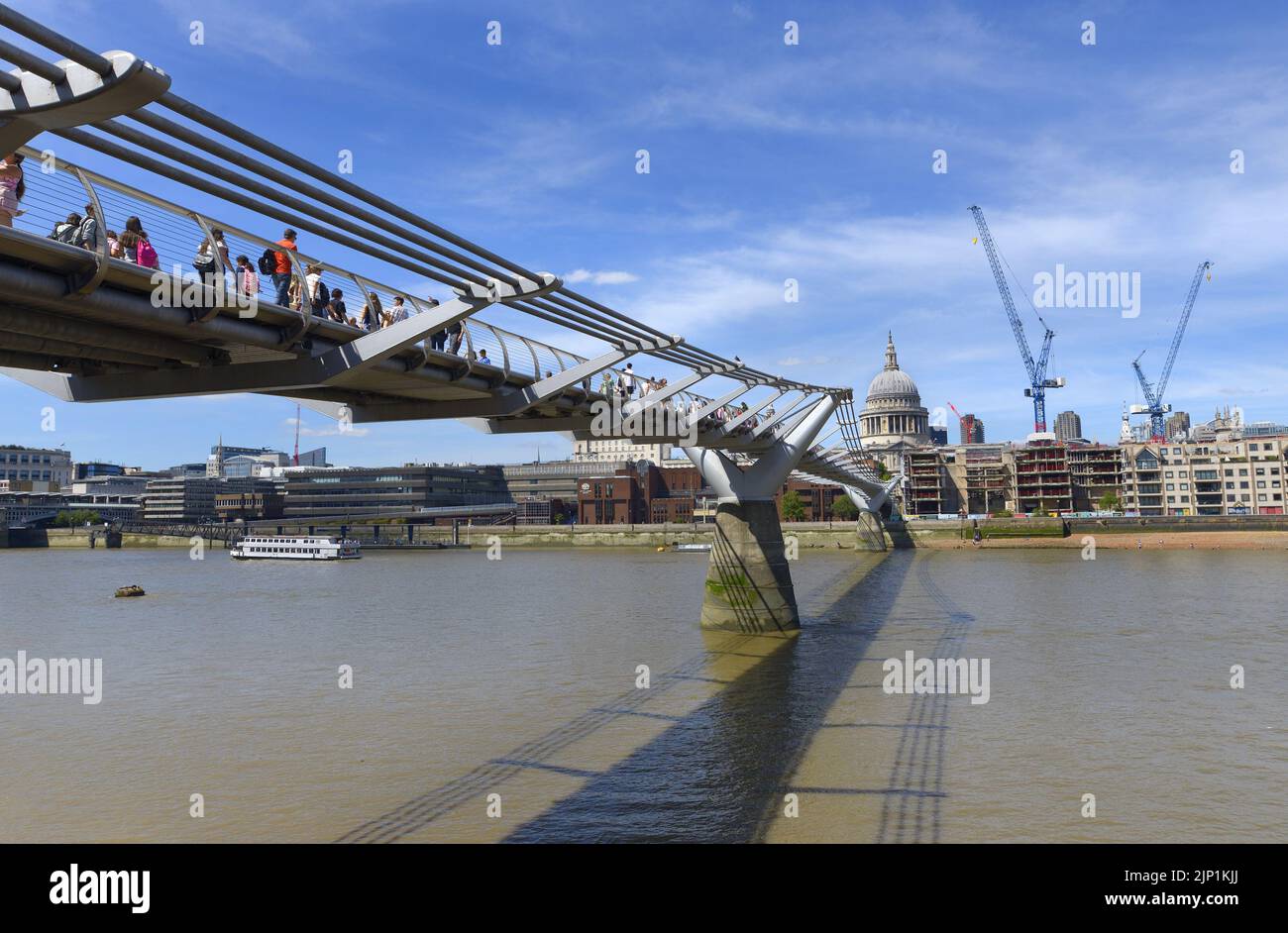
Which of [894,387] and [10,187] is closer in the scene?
[10,187]

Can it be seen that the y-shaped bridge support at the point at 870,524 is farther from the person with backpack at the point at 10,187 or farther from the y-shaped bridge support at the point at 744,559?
the person with backpack at the point at 10,187

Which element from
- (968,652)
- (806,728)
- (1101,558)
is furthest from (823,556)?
(806,728)

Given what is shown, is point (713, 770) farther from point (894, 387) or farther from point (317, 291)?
point (894, 387)

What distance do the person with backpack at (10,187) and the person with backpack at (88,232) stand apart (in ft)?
1.50

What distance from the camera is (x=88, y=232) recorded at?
6719 millimetres

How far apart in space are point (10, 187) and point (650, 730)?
10.0m

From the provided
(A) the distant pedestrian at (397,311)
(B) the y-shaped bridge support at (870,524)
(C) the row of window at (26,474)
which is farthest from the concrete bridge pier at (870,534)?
(C) the row of window at (26,474)

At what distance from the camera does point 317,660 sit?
66.6 feet

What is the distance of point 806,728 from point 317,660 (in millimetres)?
11443

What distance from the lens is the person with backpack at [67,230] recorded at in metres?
6.63

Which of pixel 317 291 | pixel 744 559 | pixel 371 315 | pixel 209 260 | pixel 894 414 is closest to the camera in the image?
pixel 209 260

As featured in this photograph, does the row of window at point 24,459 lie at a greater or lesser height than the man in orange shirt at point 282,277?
greater

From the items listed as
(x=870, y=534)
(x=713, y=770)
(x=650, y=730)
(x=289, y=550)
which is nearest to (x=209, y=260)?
(x=713, y=770)
